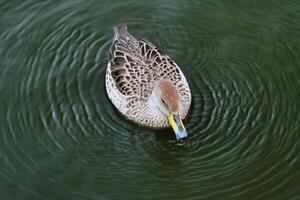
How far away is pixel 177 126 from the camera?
35.8 feet

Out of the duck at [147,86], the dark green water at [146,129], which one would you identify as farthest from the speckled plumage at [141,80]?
the dark green water at [146,129]

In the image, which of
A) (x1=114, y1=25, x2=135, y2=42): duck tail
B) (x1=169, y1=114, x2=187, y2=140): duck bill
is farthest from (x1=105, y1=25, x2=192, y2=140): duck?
(x1=114, y1=25, x2=135, y2=42): duck tail

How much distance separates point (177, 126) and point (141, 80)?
3.75ft

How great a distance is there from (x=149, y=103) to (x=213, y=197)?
6.59 ft

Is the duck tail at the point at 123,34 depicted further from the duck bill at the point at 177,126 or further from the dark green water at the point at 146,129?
the duck bill at the point at 177,126

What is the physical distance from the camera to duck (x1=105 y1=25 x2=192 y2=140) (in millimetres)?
11039

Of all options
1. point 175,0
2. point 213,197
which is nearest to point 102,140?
point 213,197

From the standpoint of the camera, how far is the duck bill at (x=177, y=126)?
10834mm

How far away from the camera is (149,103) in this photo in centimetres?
1149

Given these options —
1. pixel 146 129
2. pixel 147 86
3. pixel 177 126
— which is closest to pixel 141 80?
pixel 147 86

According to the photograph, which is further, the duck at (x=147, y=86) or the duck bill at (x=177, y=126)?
the duck at (x=147, y=86)

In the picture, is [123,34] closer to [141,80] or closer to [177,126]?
[141,80]

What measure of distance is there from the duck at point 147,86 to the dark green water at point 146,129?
221mm

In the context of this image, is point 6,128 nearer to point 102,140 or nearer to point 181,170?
point 102,140
